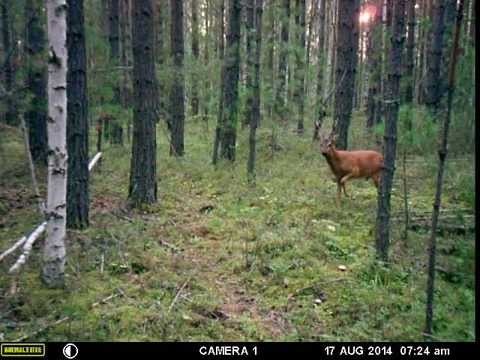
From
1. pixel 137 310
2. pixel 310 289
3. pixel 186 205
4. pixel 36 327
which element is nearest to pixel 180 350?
pixel 137 310

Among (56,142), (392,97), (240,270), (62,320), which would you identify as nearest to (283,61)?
(392,97)

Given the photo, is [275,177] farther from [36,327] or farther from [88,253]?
[36,327]

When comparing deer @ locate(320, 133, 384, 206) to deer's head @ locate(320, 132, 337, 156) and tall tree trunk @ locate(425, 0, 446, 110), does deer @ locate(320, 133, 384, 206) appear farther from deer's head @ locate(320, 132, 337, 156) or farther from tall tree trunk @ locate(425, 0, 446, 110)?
tall tree trunk @ locate(425, 0, 446, 110)

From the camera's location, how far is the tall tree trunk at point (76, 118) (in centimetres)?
765

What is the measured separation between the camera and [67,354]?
463 cm

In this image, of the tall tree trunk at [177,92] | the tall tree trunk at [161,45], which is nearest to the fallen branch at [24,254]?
the tall tree trunk at [161,45]

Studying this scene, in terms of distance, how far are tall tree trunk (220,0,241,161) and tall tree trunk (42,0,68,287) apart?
26.9 feet

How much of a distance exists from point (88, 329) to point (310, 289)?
2.94 metres

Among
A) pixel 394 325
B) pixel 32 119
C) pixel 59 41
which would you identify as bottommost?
pixel 394 325

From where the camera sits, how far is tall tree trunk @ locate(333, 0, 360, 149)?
14.3m

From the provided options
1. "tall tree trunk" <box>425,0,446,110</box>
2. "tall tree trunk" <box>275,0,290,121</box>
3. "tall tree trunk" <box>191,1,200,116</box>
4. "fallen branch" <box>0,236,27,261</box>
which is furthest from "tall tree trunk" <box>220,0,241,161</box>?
"fallen branch" <box>0,236,27,261</box>

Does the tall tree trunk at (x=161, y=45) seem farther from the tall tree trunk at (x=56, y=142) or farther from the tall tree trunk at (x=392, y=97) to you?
the tall tree trunk at (x=392, y=97)

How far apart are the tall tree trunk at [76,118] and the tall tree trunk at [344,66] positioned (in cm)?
844

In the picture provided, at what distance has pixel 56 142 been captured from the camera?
5801 mm
